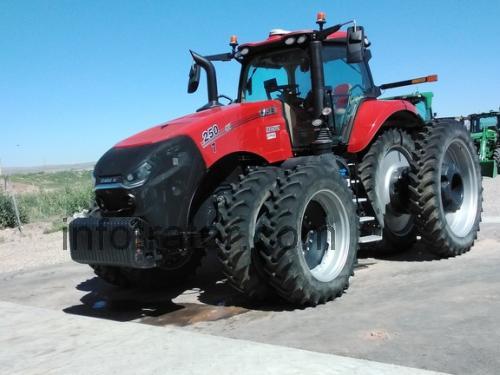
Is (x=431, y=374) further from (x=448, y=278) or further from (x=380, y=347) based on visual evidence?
(x=448, y=278)

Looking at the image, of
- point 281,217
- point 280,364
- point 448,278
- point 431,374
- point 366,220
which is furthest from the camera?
point 366,220

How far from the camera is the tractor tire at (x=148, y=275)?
6.01 m

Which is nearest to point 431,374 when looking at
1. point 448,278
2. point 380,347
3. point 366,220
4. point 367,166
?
point 380,347

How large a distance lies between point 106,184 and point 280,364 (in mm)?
2457

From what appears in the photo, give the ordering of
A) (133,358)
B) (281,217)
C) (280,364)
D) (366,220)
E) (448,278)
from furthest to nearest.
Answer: (366,220) < (448,278) < (281,217) < (133,358) < (280,364)

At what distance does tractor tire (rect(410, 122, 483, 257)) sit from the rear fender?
425 mm

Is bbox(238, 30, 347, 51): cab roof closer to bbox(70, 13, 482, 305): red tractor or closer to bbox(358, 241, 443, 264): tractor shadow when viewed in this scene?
bbox(70, 13, 482, 305): red tractor

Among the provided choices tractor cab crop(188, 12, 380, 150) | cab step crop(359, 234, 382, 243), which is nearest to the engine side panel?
tractor cab crop(188, 12, 380, 150)

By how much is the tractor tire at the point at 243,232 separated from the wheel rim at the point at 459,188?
2.83 m

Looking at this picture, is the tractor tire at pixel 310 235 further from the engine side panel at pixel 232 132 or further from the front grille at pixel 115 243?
the front grille at pixel 115 243

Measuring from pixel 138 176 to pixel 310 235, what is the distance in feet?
5.92

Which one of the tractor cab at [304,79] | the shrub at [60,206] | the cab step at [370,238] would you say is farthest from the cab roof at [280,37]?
the shrub at [60,206]

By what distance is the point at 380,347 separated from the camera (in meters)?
3.71

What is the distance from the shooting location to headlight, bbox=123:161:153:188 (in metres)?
4.81
